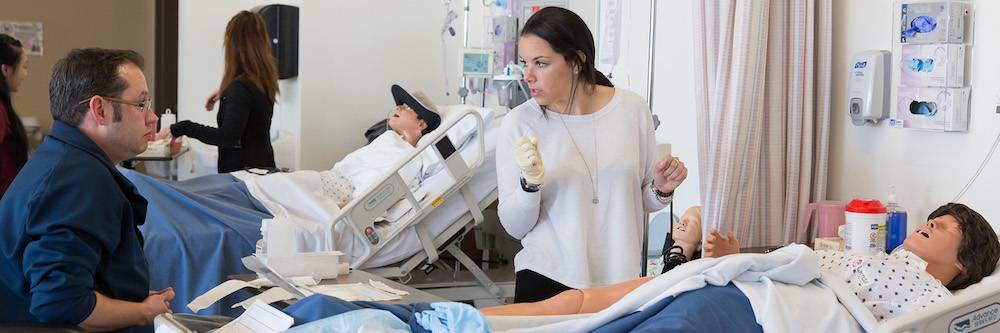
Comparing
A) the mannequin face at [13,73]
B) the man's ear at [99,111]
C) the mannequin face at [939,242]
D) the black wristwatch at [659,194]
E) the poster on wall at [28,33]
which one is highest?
the poster on wall at [28,33]

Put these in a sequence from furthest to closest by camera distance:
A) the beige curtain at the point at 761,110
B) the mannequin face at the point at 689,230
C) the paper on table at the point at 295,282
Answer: the mannequin face at the point at 689,230 < the beige curtain at the point at 761,110 < the paper on table at the point at 295,282

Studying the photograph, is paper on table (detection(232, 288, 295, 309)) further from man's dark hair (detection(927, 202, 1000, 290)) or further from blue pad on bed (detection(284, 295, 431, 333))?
man's dark hair (detection(927, 202, 1000, 290))

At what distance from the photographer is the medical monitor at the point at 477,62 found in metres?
5.58

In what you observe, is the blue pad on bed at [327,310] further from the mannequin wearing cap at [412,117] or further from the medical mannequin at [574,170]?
the mannequin wearing cap at [412,117]

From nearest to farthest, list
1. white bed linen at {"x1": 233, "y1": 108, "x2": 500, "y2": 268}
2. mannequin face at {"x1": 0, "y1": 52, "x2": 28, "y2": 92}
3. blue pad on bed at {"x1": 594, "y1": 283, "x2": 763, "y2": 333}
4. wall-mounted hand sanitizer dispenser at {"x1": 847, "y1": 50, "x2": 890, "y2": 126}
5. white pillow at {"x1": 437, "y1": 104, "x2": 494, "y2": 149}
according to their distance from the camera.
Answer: blue pad on bed at {"x1": 594, "y1": 283, "x2": 763, "y2": 333}, wall-mounted hand sanitizer dispenser at {"x1": 847, "y1": 50, "x2": 890, "y2": 126}, mannequin face at {"x1": 0, "y1": 52, "x2": 28, "y2": 92}, white bed linen at {"x1": 233, "y1": 108, "x2": 500, "y2": 268}, white pillow at {"x1": 437, "y1": 104, "x2": 494, "y2": 149}

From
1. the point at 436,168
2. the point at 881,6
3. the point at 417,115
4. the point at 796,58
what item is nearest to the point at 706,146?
the point at 796,58

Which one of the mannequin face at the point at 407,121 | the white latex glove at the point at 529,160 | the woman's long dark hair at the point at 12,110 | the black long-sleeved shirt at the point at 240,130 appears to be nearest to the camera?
the white latex glove at the point at 529,160

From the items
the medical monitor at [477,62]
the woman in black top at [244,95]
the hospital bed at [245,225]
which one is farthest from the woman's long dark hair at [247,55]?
the medical monitor at [477,62]

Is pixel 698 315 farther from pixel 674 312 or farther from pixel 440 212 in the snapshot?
pixel 440 212

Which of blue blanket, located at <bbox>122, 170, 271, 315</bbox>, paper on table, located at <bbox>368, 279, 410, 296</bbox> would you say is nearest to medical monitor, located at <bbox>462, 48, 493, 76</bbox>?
blue blanket, located at <bbox>122, 170, 271, 315</bbox>

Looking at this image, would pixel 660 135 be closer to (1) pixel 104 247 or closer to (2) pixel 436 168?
(2) pixel 436 168

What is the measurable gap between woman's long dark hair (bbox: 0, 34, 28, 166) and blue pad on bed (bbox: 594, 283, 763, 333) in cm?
255

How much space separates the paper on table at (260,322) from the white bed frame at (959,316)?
3.80ft

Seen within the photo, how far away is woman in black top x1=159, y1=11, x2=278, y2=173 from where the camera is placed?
16.1 ft
